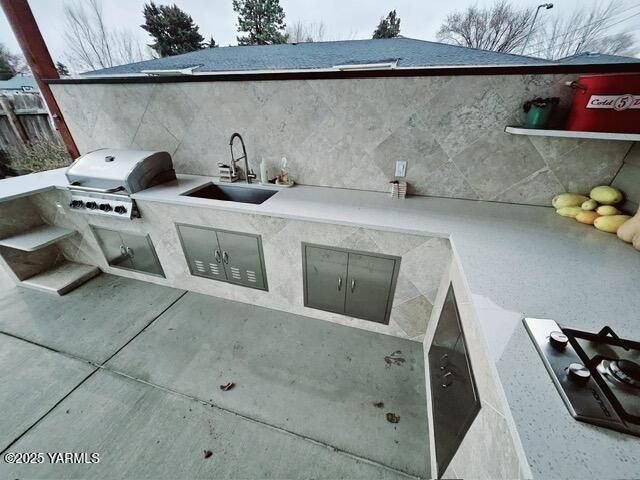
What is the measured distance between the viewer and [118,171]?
2062mm

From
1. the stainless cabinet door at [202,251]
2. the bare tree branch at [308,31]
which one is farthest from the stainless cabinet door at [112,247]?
the bare tree branch at [308,31]

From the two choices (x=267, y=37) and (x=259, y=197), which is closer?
(x=259, y=197)

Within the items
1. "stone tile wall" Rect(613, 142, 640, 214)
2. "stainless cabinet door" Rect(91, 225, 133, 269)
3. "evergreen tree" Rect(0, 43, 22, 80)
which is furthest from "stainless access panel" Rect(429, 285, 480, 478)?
"evergreen tree" Rect(0, 43, 22, 80)

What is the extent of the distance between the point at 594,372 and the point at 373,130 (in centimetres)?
173

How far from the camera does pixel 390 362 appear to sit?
1793 millimetres

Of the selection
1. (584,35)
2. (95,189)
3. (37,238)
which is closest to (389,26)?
(584,35)

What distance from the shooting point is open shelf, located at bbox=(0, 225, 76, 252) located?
2.25 meters

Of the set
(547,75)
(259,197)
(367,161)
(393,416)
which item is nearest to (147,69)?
(259,197)

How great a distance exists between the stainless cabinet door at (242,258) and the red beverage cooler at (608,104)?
2086 mm

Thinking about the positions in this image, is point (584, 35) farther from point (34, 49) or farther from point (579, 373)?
point (34, 49)

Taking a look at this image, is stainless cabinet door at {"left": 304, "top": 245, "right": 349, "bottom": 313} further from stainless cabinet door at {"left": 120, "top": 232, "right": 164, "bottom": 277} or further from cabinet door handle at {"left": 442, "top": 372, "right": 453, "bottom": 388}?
stainless cabinet door at {"left": 120, "top": 232, "right": 164, "bottom": 277}

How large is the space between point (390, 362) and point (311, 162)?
1673 mm

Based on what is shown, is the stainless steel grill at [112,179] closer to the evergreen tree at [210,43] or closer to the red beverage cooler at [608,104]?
the red beverage cooler at [608,104]

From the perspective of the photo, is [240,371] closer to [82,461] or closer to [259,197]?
[82,461]
